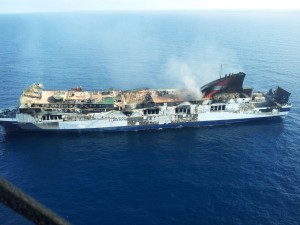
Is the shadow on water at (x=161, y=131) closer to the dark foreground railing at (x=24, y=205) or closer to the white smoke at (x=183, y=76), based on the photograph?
the white smoke at (x=183, y=76)

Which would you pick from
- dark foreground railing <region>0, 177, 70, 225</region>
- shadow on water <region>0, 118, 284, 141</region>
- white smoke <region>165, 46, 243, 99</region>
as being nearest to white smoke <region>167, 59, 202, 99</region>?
white smoke <region>165, 46, 243, 99</region>

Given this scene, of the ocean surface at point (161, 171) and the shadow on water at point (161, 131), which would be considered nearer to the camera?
the ocean surface at point (161, 171)

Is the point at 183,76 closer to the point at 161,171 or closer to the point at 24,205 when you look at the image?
the point at 161,171

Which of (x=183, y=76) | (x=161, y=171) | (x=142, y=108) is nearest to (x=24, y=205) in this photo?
(x=161, y=171)

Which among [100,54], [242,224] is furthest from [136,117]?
[100,54]

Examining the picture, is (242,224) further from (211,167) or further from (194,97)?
(194,97)

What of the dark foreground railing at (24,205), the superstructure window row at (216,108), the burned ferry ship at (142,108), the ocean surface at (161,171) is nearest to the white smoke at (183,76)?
→ the burned ferry ship at (142,108)
